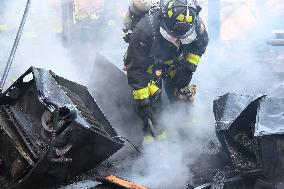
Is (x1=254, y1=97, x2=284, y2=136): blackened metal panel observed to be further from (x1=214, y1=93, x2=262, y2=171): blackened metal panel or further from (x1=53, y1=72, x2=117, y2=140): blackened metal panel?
(x1=53, y1=72, x2=117, y2=140): blackened metal panel

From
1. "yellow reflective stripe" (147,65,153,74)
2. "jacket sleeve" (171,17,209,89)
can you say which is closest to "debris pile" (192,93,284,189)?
"jacket sleeve" (171,17,209,89)

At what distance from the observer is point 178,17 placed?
4.62 meters

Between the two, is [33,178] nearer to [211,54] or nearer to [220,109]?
[220,109]

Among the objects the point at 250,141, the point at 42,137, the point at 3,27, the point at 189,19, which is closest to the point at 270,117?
the point at 250,141

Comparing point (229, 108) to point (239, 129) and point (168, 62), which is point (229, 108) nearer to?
point (239, 129)

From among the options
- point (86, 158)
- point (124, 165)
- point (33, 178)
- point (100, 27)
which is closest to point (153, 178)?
point (124, 165)

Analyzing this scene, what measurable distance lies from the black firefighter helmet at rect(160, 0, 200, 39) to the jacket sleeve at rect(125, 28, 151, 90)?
344 mm

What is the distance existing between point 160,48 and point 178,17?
58cm

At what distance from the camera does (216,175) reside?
4238 mm

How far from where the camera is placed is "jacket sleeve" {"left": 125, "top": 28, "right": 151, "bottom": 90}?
4814mm

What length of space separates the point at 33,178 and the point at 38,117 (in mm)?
722

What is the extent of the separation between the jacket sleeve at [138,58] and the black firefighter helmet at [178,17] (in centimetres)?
34

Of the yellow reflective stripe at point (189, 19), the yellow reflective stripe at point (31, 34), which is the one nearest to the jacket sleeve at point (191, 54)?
the yellow reflective stripe at point (189, 19)

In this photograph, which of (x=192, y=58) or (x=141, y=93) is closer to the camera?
(x=141, y=93)
